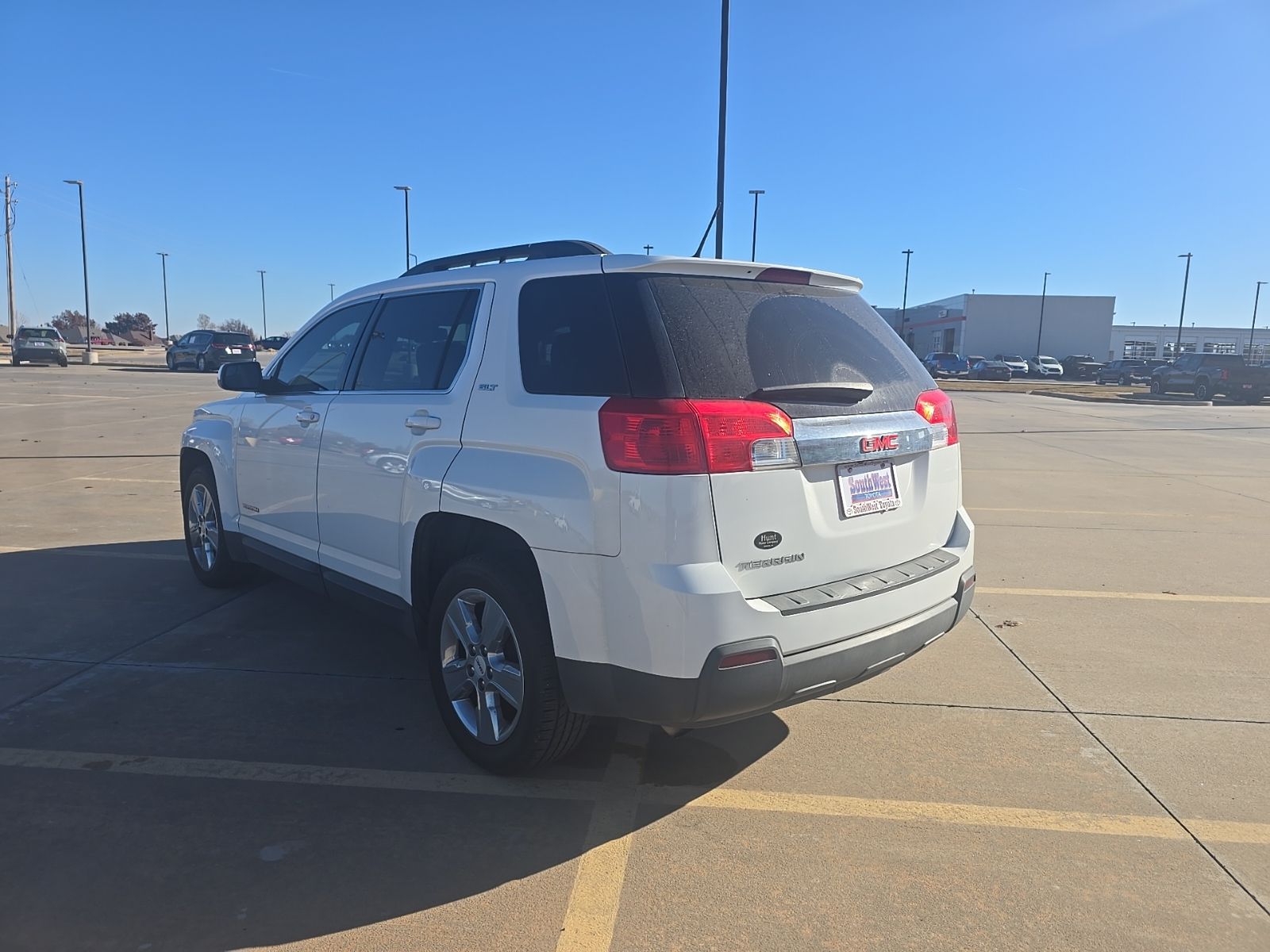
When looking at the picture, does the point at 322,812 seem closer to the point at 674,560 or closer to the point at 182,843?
the point at 182,843

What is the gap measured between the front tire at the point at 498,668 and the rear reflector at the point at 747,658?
2.13 ft

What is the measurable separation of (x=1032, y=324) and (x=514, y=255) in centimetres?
8324

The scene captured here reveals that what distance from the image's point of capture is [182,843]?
293 cm

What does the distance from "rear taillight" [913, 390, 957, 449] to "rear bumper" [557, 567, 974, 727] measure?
0.91 m

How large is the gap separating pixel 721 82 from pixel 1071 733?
32.7 ft

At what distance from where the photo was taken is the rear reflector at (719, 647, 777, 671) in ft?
8.91

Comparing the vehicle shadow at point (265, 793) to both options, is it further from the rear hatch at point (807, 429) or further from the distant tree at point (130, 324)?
the distant tree at point (130, 324)

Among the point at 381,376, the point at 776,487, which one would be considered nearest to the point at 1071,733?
the point at 776,487

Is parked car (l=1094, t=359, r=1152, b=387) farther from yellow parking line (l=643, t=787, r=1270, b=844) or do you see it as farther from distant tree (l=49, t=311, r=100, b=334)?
distant tree (l=49, t=311, r=100, b=334)

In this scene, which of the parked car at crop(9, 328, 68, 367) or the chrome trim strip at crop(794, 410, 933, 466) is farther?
the parked car at crop(9, 328, 68, 367)

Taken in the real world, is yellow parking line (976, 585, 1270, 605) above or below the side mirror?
below

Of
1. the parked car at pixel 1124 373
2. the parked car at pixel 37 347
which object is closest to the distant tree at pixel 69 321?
the parked car at pixel 37 347

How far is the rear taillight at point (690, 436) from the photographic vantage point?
8.89 feet

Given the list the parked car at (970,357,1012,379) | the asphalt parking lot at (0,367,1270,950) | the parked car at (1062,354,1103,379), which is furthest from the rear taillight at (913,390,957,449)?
the parked car at (1062,354,1103,379)
